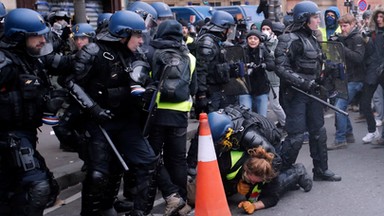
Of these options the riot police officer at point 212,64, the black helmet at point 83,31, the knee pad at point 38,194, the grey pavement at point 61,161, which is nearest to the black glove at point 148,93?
the knee pad at point 38,194

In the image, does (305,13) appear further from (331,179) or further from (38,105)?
(38,105)

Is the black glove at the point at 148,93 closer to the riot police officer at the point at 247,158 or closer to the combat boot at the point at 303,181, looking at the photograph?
the riot police officer at the point at 247,158

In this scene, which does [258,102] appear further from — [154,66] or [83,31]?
[154,66]

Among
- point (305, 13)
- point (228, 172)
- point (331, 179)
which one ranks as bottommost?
point (331, 179)

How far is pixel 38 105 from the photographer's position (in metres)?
4.33

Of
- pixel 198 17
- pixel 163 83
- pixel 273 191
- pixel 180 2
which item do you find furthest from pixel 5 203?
pixel 180 2

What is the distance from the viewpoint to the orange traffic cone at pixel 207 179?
189 inches

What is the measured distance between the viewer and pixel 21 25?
4262 millimetres

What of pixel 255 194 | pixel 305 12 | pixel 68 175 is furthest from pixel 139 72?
pixel 68 175

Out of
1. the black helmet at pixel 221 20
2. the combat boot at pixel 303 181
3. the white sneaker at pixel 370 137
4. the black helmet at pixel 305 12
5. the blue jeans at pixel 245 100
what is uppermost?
the black helmet at pixel 305 12

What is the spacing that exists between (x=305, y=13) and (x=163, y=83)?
1.82 metres

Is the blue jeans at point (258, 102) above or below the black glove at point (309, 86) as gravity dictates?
below

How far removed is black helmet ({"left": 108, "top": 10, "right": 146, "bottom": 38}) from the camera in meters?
4.69

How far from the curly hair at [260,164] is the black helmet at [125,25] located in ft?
4.57
